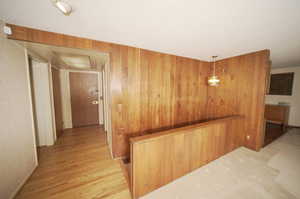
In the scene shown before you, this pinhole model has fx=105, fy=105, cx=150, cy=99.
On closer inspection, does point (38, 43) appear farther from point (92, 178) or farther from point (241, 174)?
point (241, 174)

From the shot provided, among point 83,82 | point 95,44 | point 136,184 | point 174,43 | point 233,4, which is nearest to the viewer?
point 233,4

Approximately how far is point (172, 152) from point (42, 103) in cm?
327

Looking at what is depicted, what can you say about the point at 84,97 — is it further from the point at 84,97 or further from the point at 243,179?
the point at 243,179

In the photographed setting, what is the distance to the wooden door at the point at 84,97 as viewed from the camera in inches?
159

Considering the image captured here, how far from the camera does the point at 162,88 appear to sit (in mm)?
2871

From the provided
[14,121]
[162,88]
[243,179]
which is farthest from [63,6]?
[243,179]

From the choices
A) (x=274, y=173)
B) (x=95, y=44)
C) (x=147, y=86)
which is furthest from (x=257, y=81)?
(x=95, y=44)

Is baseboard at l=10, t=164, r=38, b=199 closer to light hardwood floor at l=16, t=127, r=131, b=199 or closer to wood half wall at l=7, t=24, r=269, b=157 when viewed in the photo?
light hardwood floor at l=16, t=127, r=131, b=199

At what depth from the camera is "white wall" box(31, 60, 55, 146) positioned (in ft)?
8.34

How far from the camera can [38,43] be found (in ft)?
5.65

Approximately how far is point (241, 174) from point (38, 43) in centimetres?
412

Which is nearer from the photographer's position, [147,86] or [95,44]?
[95,44]

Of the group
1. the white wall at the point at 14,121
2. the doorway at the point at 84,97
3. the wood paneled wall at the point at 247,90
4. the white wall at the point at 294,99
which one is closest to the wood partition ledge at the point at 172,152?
the wood paneled wall at the point at 247,90

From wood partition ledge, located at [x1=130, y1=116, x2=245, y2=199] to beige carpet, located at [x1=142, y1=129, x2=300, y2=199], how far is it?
129 millimetres
